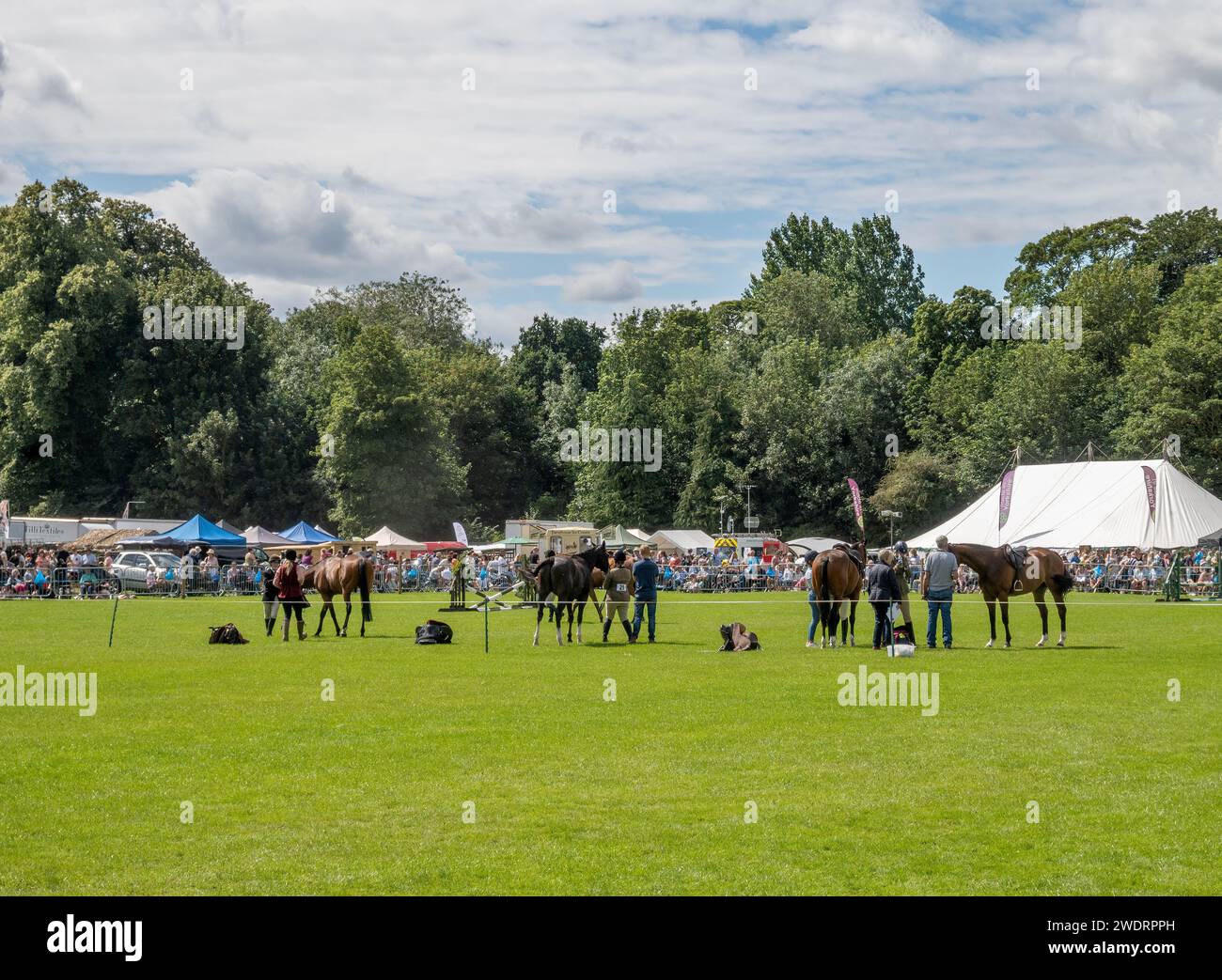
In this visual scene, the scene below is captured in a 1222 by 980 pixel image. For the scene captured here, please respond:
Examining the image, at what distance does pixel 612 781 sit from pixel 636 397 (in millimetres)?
71029

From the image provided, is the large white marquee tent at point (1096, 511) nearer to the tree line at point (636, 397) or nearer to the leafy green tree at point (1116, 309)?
the tree line at point (636, 397)

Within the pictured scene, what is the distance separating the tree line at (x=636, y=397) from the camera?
6856 centimetres

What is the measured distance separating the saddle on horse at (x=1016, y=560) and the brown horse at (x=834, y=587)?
2718mm

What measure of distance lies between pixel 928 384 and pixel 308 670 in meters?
62.7

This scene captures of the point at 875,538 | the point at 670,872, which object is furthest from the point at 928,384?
the point at 670,872

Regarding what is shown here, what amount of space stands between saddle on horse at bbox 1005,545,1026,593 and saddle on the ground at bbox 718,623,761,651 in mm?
5038

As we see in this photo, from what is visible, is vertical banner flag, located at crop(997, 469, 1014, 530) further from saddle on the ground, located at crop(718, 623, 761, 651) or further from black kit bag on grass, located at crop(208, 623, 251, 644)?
black kit bag on grass, located at crop(208, 623, 251, 644)

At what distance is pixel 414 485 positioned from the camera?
74125 millimetres

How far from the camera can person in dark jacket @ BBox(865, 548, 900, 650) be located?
23.0 meters

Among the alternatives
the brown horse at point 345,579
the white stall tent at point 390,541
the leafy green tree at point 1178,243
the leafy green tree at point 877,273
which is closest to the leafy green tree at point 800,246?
the leafy green tree at point 877,273

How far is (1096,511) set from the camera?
155 feet

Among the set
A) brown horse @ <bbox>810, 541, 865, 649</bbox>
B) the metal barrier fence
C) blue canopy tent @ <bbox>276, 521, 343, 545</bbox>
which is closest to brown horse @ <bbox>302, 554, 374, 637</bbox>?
brown horse @ <bbox>810, 541, 865, 649</bbox>

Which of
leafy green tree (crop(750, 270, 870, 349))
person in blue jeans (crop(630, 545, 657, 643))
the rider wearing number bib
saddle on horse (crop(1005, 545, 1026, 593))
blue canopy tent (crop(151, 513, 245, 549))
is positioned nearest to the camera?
saddle on horse (crop(1005, 545, 1026, 593))

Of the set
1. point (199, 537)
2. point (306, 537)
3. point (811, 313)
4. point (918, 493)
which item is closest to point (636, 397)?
point (811, 313)
